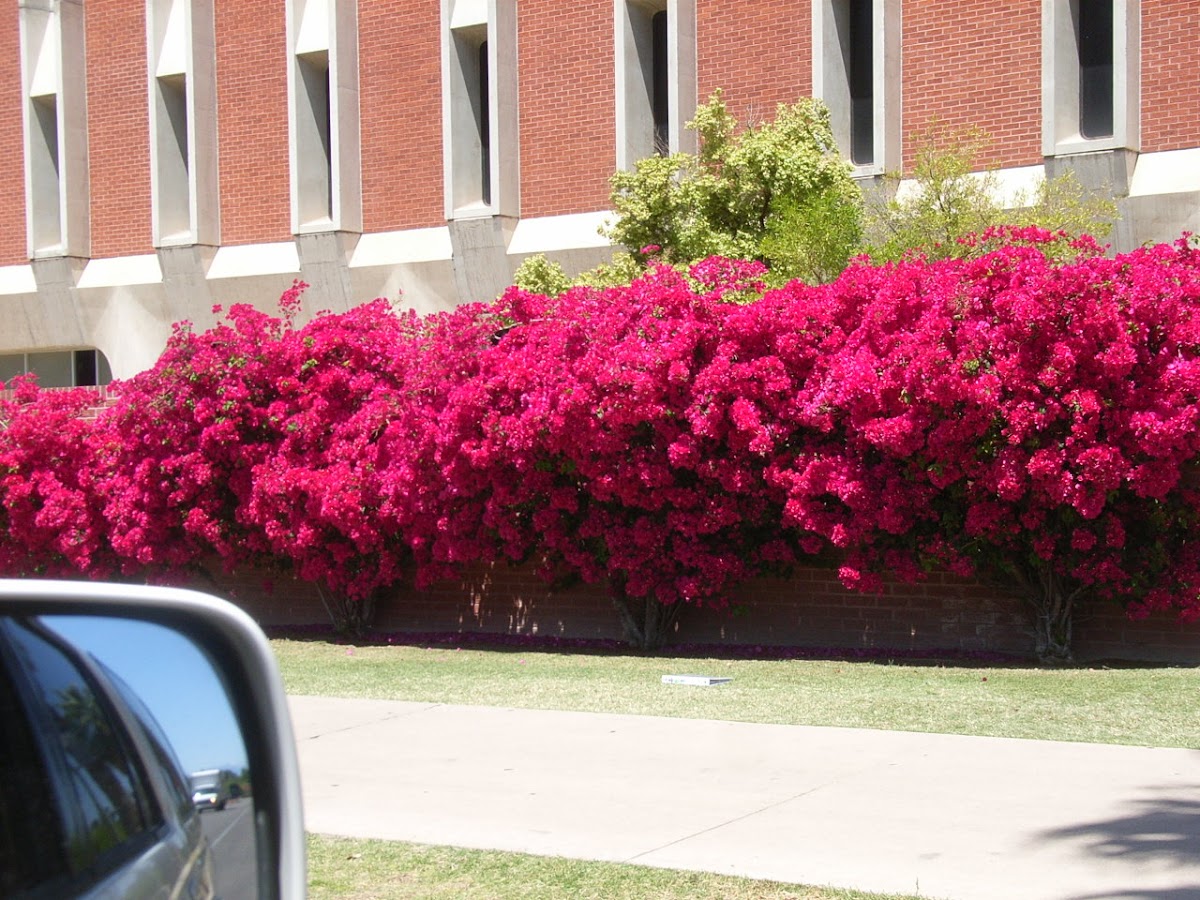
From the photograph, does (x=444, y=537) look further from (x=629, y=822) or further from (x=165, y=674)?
(x=165, y=674)

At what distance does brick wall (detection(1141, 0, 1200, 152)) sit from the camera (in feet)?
59.5

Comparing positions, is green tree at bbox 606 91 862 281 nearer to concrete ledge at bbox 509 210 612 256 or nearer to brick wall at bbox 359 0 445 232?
concrete ledge at bbox 509 210 612 256

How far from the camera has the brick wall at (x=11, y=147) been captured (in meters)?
29.0

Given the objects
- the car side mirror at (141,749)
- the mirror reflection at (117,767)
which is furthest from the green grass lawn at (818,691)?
the mirror reflection at (117,767)

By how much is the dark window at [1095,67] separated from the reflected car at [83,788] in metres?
18.6

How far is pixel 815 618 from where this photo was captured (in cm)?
1479

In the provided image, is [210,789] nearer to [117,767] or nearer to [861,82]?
[117,767]

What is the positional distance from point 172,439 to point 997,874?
1326 centimetres

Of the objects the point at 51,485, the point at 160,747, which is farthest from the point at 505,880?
the point at 51,485

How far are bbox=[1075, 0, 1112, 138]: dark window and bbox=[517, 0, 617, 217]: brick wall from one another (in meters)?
6.85

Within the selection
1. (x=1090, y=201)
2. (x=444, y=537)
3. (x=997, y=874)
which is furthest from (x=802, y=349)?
(x=997, y=874)

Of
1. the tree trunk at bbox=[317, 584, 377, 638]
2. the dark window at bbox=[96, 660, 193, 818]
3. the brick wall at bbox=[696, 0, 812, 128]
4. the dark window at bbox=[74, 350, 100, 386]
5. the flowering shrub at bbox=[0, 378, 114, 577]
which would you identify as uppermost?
the brick wall at bbox=[696, 0, 812, 128]

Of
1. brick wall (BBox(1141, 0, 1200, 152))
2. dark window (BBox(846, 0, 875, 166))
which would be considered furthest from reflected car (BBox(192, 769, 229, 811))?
dark window (BBox(846, 0, 875, 166))

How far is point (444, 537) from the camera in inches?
614
